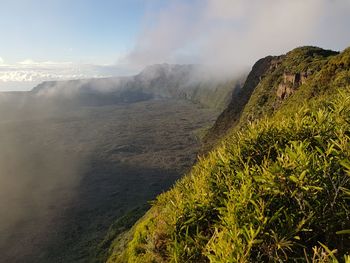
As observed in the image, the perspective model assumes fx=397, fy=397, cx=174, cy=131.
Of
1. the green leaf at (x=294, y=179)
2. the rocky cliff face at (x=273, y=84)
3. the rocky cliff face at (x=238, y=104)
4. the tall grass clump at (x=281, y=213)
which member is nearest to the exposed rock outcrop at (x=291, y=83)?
the rocky cliff face at (x=273, y=84)

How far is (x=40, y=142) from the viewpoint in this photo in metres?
188

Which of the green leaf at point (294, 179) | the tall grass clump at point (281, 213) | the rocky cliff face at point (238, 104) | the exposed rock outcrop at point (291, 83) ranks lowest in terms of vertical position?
the rocky cliff face at point (238, 104)

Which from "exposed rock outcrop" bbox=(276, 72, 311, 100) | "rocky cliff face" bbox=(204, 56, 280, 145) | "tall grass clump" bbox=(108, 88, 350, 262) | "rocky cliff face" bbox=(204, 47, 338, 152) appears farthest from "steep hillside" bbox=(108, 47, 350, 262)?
"rocky cliff face" bbox=(204, 56, 280, 145)

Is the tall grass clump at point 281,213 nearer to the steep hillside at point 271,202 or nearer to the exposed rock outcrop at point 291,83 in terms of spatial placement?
the steep hillside at point 271,202

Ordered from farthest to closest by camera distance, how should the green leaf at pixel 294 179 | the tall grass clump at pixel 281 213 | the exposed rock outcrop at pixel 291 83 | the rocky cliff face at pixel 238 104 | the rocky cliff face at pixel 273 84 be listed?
the rocky cliff face at pixel 238 104, the rocky cliff face at pixel 273 84, the exposed rock outcrop at pixel 291 83, the green leaf at pixel 294 179, the tall grass clump at pixel 281 213

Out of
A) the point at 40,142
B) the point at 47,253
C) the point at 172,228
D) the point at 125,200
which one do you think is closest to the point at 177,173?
the point at 125,200

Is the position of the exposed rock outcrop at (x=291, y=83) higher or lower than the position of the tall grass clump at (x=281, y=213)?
lower

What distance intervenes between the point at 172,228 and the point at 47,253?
64025 millimetres

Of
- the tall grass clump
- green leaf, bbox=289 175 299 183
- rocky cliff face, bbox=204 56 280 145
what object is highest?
green leaf, bbox=289 175 299 183

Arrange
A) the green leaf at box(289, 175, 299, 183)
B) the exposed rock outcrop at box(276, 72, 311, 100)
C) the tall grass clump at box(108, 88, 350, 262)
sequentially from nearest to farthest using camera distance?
the tall grass clump at box(108, 88, 350, 262) → the green leaf at box(289, 175, 299, 183) → the exposed rock outcrop at box(276, 72, 311, 100)

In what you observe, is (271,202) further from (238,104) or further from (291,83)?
(238,104)

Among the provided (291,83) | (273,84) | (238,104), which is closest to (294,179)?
(291,83)

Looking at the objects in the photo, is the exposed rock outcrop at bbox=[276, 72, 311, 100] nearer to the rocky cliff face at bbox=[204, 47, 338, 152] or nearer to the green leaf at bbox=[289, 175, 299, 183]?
the rocky cliff face at bbox=[204, 47, 338, 152]

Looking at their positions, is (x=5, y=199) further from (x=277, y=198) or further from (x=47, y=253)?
(x=277, y=198)
